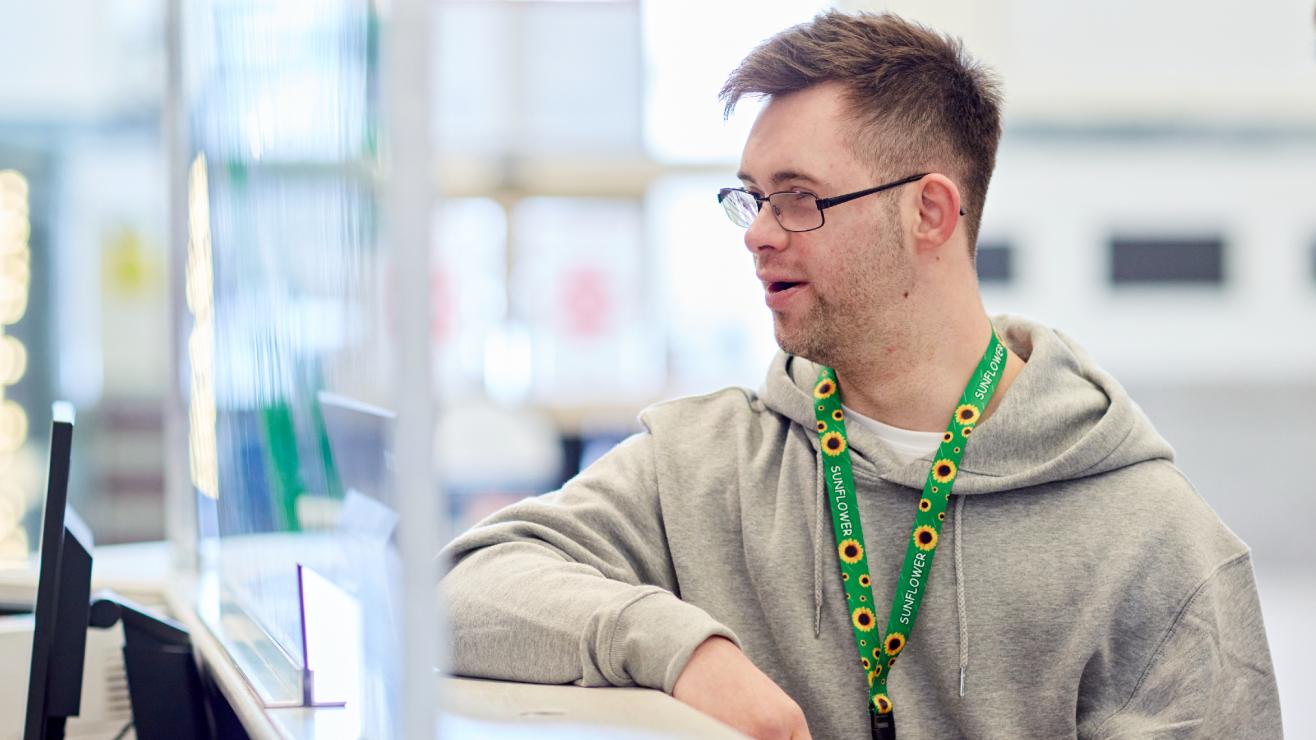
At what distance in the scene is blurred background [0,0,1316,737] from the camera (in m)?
3.95

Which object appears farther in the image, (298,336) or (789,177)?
(789,177)

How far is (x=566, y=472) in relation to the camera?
388 centimetres

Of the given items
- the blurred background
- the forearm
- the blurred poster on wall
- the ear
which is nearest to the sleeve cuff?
the forearm

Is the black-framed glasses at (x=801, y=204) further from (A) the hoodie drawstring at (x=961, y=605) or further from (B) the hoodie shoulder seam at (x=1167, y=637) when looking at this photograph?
(B) the hoodie shoulder seam at (x=1167, y=637)

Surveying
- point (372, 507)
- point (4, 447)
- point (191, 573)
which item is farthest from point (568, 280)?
point (372, 507)

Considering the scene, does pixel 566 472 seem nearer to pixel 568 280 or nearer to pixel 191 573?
pixel 568 280

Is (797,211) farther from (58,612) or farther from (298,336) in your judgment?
(58,612)

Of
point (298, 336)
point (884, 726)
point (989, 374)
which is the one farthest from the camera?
point (989, 374)

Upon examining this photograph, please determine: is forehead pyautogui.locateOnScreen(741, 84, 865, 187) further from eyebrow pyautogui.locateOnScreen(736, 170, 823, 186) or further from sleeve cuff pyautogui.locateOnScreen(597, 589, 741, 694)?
sleeve cuff pyautogui.locateOnScreen(597, 589, 741, 694)

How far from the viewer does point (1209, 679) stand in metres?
1.20

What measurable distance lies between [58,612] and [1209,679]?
1032 mm

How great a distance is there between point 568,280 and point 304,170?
313cm

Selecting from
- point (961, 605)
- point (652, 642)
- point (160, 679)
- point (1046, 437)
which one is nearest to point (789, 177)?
point (1046, 437)

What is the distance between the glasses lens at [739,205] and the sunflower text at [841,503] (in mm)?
306
